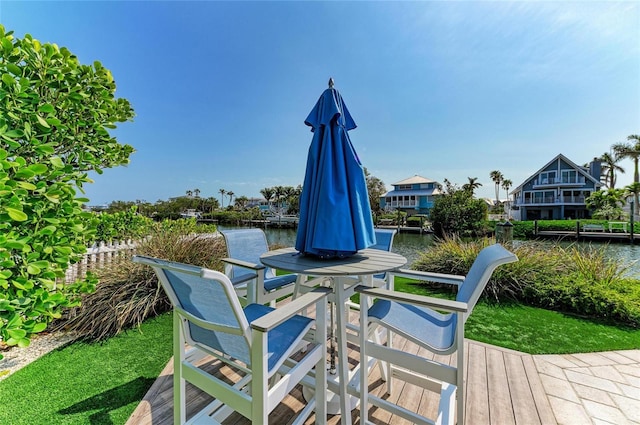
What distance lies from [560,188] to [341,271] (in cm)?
3369

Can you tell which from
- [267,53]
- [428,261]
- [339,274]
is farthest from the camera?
[267,53]

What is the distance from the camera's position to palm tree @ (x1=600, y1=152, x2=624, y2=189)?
2907cm

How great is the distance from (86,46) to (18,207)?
5.26 metres

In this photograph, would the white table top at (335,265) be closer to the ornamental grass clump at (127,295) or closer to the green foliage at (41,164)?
the green foliage at (41,164)

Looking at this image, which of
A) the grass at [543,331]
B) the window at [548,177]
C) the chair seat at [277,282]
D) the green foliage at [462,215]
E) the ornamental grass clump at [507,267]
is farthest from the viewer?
the window at [548,177]

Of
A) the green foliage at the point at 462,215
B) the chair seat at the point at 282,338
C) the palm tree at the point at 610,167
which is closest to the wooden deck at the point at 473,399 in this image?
the chair seat at the point at 282,338

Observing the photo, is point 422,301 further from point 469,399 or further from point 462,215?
point 462,215

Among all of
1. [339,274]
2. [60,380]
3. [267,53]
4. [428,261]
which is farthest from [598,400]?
[267,53]

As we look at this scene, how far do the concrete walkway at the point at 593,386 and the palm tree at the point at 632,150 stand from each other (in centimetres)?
3648

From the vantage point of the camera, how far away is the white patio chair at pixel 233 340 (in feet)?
3.41

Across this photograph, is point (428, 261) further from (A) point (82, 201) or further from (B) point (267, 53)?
(B) point (267, 53)

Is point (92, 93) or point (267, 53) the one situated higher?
point (267, 53)

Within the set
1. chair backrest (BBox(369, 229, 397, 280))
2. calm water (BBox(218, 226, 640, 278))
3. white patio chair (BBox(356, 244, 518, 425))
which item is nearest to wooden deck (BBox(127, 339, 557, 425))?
white patio chair (BBox(356, 244, 518, 425))

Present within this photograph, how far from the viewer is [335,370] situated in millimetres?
1854
